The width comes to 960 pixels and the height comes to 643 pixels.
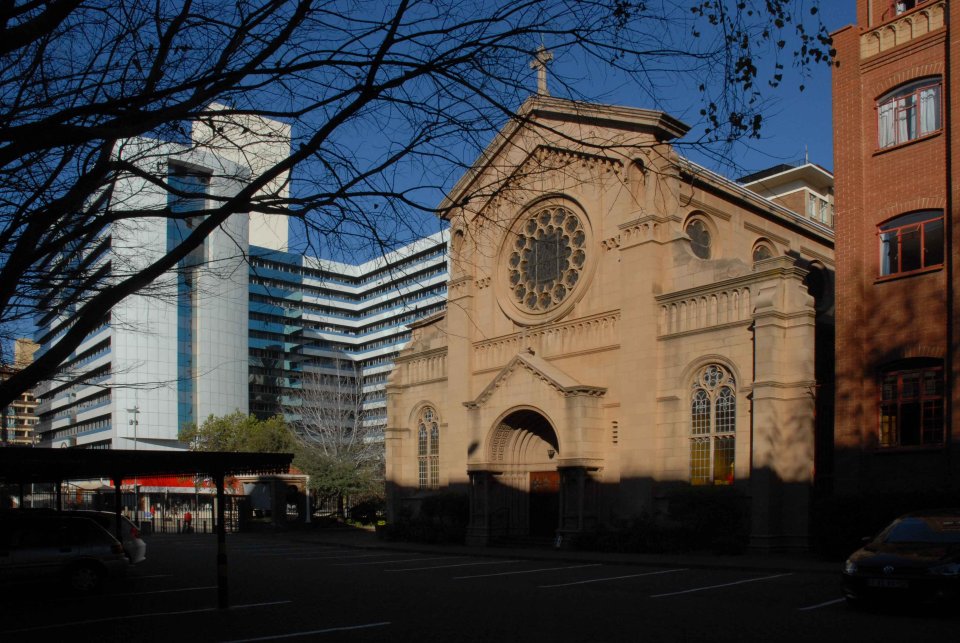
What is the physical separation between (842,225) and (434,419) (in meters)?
19.3

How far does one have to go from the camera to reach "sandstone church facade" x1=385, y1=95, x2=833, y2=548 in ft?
82.4

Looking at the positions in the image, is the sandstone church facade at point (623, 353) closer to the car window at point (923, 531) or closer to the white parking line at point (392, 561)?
the white parking line at point (392, 561)

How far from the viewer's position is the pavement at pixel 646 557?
70.9ft

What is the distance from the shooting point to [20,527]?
18.9 m

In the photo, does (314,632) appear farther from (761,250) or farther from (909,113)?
(761,250)

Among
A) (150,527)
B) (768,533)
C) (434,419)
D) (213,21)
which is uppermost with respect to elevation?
(213,21)

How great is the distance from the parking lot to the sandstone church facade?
4.47 metres

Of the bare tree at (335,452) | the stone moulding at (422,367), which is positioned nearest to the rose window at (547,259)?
the stone moulding at (422,367)

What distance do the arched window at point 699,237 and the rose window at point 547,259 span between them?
3.57 metres

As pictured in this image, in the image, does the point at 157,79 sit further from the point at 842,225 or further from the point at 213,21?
the point at 842,225

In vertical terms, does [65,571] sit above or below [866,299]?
below

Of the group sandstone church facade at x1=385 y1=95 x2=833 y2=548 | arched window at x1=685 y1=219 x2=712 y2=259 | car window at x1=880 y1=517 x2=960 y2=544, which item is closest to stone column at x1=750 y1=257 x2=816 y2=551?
sandstone church facade at x1=385 y1=95 x2=833 y2=548

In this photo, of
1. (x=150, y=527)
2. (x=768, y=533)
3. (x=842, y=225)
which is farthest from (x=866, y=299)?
(x=150, y=527)

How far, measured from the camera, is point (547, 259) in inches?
1331
